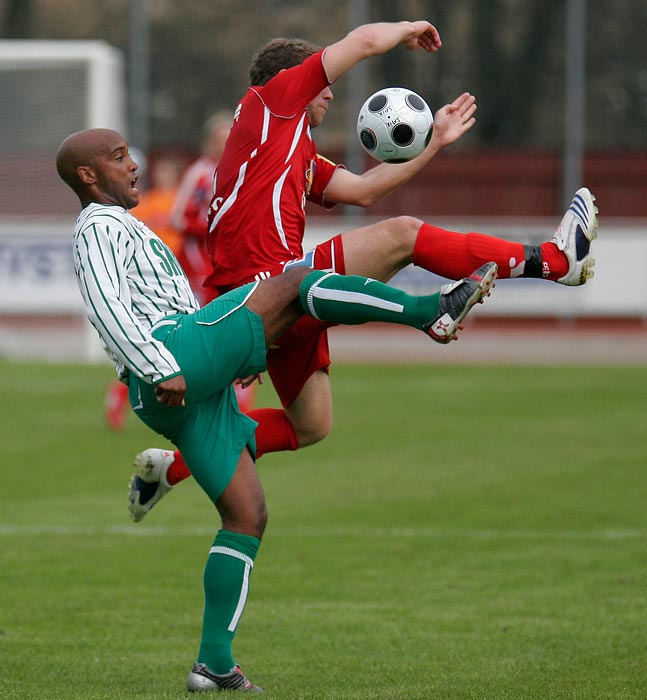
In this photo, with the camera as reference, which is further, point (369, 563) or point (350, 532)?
point (350, 532)

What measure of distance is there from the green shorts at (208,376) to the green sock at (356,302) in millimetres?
233

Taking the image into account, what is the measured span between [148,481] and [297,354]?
90 centimetres

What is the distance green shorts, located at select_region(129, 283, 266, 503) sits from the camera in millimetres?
5422

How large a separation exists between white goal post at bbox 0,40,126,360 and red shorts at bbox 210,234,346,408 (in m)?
13.3

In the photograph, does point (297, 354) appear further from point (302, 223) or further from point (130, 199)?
point (130, 199)

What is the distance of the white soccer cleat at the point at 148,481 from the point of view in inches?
258

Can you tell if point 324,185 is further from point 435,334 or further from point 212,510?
point 212,510

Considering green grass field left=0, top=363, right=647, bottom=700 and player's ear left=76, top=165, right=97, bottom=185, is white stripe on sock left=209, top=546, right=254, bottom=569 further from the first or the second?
player's ear left=76, top=165, right=97, bottom=185

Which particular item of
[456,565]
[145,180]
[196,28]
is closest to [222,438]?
[456,565]

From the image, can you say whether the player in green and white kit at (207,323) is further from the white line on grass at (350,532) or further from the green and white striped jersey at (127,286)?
the white line on grass at (350,532)

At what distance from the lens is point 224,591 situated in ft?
18.3

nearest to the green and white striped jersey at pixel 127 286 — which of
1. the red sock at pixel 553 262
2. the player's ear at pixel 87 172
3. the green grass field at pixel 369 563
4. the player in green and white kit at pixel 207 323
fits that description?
the player in green and white kit at pixel 207 323

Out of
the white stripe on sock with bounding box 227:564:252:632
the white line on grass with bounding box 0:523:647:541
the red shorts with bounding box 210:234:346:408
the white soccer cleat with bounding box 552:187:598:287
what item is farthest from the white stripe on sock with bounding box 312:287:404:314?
the white line on grass with bounding box 0:523:647:541

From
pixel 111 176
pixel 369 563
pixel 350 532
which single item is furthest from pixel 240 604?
pixel 350 532
